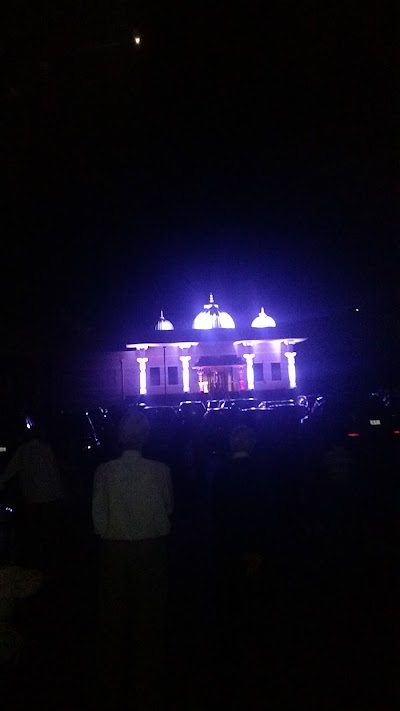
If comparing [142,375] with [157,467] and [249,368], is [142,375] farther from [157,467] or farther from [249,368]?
[157,467]

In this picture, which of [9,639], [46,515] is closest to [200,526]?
[46,515]

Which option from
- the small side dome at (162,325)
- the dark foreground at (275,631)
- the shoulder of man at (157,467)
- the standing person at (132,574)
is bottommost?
the dark foreground at (275,631)

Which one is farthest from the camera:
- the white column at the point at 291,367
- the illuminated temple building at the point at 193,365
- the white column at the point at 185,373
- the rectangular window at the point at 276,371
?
the rectangular window at the point at 276,371

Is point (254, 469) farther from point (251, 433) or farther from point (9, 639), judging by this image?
point (9, 639)

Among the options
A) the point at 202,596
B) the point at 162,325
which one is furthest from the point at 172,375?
the point at 202,596

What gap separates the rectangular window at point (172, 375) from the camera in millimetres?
40500

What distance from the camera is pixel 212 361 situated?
131 feet

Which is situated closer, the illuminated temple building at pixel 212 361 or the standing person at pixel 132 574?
the standing person at pixel 132 574

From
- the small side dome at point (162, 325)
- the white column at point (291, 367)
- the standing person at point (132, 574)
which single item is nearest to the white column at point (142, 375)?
the small side dome at point (162, 325)

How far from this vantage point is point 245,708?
4.28 meters

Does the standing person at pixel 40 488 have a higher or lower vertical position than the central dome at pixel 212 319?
lower

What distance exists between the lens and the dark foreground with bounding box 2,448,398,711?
14.7 ft

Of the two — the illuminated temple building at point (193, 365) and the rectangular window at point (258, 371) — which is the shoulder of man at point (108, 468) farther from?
the rectangular window at point (258, 371)

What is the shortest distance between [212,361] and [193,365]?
138cm
